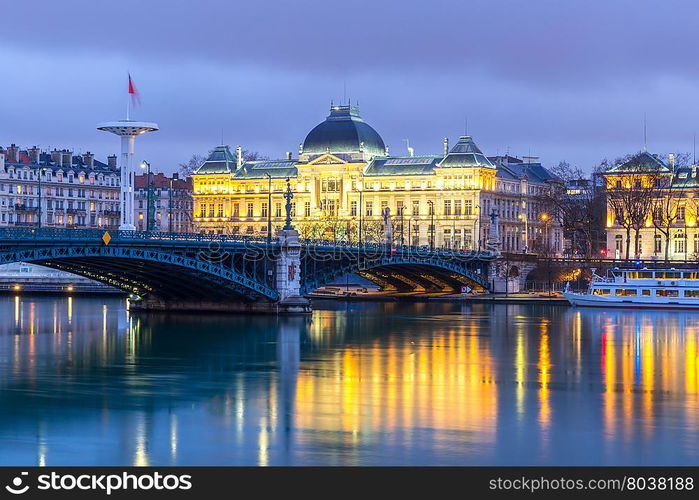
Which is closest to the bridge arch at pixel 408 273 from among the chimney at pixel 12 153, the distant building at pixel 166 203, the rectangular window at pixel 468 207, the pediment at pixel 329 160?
the rectangular window at pixel 468 207

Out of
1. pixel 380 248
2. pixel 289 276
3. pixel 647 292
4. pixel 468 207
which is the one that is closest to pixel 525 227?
pixel 468 207

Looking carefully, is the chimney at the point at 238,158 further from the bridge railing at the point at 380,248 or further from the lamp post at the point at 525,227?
the bridge railing at the point at 380,248

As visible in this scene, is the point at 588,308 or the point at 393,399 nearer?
the point at 393,399

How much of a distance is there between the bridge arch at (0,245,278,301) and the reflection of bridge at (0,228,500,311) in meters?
0.05

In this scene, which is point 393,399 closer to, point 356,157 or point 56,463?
point 56,463

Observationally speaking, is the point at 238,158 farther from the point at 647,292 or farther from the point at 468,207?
the point at 647,292

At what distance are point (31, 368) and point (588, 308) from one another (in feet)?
190

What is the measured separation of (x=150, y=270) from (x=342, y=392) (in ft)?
117

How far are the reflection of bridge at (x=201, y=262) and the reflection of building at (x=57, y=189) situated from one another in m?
62.4

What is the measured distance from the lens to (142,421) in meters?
40.5

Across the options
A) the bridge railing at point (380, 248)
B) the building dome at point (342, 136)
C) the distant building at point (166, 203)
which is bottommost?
the bridge railing at point (380, 248)

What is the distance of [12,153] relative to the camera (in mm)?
157875

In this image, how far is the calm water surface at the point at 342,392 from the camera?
35.8m
